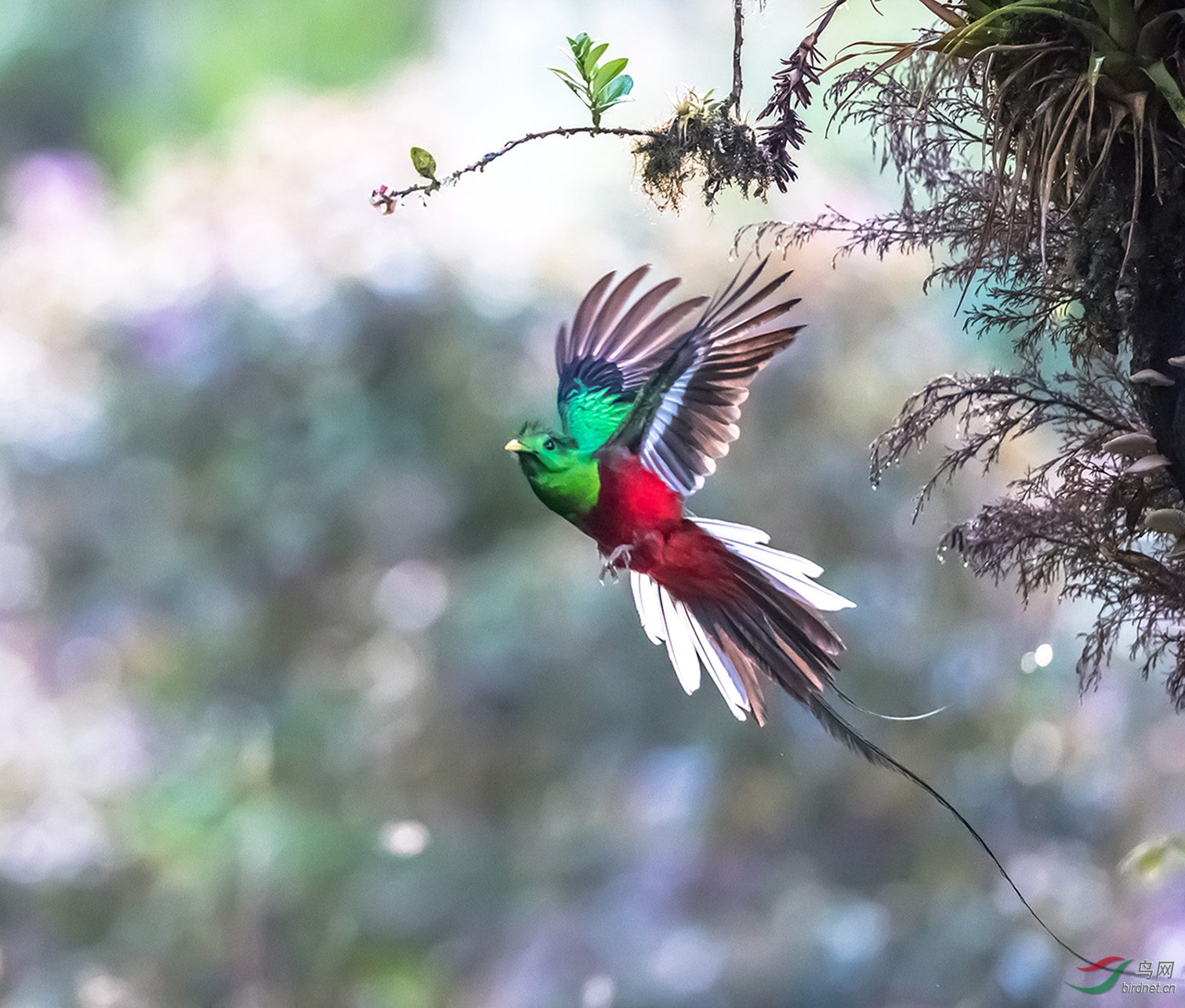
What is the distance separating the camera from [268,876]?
1666 mm

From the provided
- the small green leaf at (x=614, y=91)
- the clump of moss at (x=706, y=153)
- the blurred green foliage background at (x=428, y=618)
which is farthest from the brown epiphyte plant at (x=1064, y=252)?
the blurred green foliage background at (x=428, y=618)

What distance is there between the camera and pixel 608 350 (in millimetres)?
1111

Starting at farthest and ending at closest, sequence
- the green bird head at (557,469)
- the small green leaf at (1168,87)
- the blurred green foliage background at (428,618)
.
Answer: the blurred green foliage background at (428,618)
the green bird head at (557,469)
the small green leaf at (1168,87)

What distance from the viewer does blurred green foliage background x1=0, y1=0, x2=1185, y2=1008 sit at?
1.62m

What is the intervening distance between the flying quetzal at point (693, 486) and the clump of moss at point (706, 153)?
0.49 feet

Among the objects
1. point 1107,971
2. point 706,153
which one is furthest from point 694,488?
point 1107,971

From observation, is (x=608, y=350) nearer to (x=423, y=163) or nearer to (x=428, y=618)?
(x=423, y=163)

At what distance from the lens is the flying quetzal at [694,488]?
101 centimetres

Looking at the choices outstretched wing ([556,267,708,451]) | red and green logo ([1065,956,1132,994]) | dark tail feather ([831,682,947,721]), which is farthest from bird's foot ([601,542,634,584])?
red and green logo ([1065,956,1132,994])

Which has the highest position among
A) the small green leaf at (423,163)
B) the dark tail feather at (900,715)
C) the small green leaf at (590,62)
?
the small green leaf at (590,62)

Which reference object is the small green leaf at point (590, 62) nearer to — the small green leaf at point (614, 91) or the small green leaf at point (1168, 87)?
the small green leaf at point (614, 91)

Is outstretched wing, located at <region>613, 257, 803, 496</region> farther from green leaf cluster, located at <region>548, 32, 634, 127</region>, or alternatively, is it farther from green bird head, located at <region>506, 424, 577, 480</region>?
green leaf cluster, located at <region>548, 32, 634, 127</region>

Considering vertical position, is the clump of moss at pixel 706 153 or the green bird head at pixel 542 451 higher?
the clump of moss at pixel 706 153

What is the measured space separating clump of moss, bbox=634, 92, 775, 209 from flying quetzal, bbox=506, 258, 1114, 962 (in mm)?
142
